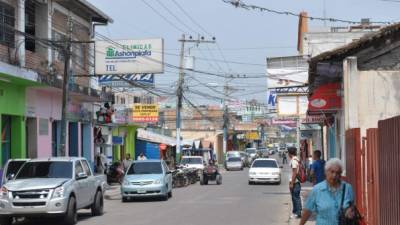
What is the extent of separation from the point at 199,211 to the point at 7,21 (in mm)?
11906

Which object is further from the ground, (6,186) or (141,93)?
(141,93)

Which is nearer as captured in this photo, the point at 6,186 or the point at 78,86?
the point at 6,186

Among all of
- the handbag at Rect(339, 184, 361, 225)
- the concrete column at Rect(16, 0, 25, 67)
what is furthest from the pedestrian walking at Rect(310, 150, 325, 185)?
the concrete column at Rect(16, 0, 25, 67)

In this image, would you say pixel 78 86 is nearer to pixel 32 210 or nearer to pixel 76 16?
pixel 76 16

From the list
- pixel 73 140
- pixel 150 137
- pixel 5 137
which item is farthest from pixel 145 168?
pixel 150 137

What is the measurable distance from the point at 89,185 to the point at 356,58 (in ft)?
29.1

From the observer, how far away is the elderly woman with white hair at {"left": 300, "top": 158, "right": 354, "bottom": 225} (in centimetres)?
737

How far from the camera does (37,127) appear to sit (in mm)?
30500

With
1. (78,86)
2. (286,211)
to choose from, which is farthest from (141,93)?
(286,211)

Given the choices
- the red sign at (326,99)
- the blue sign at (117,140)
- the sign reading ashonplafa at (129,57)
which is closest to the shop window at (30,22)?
the sign reading ashonplafa at (129,57)

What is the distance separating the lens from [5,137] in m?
28.0

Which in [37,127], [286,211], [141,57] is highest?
[141,57]

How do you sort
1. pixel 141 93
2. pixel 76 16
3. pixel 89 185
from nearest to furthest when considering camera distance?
1. pixel 89 185
2. pixel 76 16
3. pixel 141 93

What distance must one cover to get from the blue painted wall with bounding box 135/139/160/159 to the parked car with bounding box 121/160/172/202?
30062 mm
